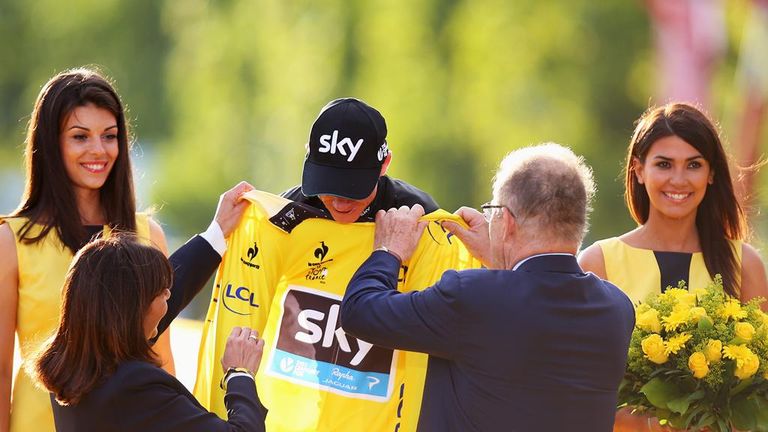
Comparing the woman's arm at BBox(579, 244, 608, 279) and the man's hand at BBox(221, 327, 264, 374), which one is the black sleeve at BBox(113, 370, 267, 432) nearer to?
the man's hand at BBox(221, 327, 264, 374)

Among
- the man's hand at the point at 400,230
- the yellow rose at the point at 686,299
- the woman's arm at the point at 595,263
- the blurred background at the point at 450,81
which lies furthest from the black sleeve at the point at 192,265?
the blurred background at the point at 450,81

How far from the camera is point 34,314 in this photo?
3641 mm

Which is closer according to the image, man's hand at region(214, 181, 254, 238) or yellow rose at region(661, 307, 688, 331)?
yellow rose at region(661, 307, 688, 331)

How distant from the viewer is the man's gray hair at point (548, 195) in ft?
10.2

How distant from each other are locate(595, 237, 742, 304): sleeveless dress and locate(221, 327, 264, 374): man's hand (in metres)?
1.55

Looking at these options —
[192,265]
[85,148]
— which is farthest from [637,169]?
[85,148]

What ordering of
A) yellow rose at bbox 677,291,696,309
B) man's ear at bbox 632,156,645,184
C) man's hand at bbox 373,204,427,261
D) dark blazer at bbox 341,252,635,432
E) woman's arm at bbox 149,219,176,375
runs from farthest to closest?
man's ear at bbox 632,156,645,184, woman's arm at bbox 149,219,176,375, yellow rose at bbox 677,291,696,309, man's hand at bbox 373,204,427,261, dark blazer at bbox 341,252,635,432

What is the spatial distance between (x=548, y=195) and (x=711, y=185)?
153cm

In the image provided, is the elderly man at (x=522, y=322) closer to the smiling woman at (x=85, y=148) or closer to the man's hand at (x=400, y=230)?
the man's hand at (x=400, y=230)

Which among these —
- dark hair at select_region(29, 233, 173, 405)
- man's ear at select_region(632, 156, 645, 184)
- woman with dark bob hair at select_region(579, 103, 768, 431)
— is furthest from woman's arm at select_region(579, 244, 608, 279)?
dark hair at select_region(29, 233, 173, 405)

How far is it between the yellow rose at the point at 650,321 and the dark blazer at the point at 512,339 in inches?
25.4

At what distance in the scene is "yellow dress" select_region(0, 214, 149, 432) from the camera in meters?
3.63

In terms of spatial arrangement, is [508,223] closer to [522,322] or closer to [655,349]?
[522,322]

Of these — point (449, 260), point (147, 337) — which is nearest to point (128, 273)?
point (147, 337)
